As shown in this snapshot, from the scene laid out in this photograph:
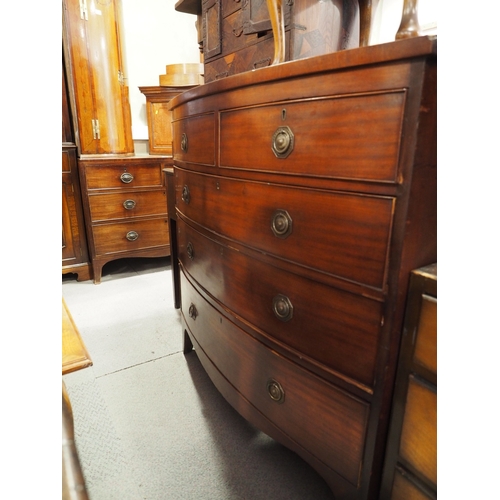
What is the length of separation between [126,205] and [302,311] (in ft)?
6.53

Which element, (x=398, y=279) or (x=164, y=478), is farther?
(x=164, y=478)

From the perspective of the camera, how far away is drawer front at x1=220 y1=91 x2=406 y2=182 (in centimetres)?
56

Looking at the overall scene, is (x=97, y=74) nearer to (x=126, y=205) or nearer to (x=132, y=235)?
(x=126, y=205)

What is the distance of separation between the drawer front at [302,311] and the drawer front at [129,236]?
1.60m

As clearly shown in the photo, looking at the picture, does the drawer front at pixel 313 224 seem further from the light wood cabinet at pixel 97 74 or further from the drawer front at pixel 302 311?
the light wood cabinet at pixel 97 74

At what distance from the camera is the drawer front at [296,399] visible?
75cm

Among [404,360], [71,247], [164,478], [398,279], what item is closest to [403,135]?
[398,279]

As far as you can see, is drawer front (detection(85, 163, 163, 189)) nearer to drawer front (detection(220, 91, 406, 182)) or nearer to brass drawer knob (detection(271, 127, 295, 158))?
drawer front (detection(220, 91, 406, 182))

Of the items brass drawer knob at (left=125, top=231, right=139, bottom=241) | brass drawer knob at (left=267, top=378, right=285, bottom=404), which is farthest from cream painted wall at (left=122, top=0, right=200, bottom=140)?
brass drawer knob at (left=267, top=378, right=285, bottom=404)

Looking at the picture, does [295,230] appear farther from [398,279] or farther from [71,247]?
[71,247]
